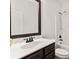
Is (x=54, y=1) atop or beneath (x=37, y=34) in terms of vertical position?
atop

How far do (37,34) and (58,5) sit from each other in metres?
1.59

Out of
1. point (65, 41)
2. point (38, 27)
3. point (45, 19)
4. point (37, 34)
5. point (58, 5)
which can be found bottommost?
point (65, 41)

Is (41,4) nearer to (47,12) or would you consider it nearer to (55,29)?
(47,12)

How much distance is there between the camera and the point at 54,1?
386cm

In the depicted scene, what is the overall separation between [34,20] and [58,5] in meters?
1.52
